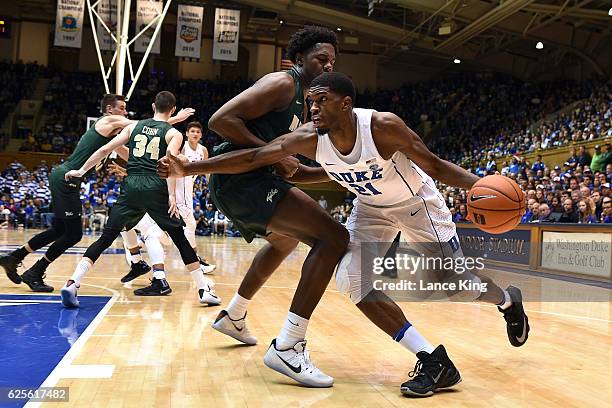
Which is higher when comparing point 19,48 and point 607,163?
point 19,48

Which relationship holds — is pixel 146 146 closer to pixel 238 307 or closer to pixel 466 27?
pixel 238 307

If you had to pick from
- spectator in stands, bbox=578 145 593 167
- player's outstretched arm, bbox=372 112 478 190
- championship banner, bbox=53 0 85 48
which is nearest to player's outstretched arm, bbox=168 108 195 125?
player's outstretched arm, bbox=372 112 478 190

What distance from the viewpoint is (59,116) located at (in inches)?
1083

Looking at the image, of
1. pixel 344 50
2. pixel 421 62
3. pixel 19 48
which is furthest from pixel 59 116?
pixel 421 62

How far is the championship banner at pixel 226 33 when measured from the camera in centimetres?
2256

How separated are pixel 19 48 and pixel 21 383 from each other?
102 feet

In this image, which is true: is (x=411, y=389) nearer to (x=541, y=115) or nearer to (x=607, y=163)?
(x=607, y=163)

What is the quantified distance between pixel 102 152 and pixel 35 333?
222cm

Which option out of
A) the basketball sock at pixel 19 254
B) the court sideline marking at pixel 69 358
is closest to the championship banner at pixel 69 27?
the basketball sock at pixel 19 254

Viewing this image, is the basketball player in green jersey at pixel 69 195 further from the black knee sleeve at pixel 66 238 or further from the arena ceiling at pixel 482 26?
the arena ceiling at pixel 482 26

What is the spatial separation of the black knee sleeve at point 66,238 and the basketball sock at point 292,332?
3.29 m

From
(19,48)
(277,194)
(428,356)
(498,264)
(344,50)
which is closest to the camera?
(428,356)

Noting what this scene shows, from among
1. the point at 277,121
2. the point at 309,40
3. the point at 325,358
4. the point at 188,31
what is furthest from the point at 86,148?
the point at 188,31

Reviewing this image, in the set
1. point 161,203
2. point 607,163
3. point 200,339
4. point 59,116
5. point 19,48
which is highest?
point 19,48
